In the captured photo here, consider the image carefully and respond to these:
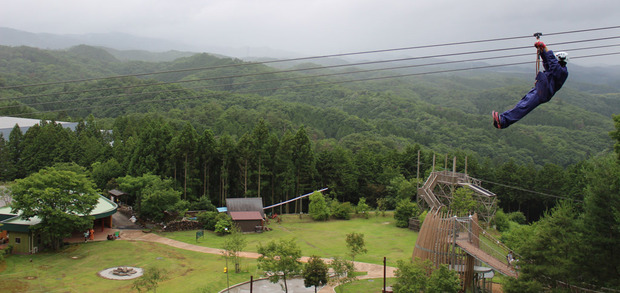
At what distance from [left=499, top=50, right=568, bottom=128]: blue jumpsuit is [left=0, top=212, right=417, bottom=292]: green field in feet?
49.0

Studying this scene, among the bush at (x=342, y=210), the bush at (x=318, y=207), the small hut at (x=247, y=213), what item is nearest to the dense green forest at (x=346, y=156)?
the small hut at (x=247, y=213)

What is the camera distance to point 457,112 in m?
131

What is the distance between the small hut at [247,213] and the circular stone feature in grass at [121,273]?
10.0 m

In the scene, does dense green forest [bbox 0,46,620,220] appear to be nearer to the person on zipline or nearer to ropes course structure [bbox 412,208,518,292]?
the person on zipline

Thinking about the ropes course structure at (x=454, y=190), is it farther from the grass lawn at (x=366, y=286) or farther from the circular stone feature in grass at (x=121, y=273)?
the circular stone feature in grass at (x=121, y=273)

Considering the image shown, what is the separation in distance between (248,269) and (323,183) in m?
23.0

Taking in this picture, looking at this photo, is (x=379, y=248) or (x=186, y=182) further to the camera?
(x=186, y=182)

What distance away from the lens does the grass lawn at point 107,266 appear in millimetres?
21953

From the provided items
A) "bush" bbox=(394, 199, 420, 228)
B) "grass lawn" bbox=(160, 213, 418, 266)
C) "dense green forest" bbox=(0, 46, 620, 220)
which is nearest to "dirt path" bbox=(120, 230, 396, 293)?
"grass lawn" bbox=(160, 213, 418, 266)

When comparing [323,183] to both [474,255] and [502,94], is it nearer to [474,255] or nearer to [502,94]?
[474,255]

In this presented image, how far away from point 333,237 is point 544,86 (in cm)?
2571

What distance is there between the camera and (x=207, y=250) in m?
29.1

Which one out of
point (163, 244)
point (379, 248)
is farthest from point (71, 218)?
point (379, 248)

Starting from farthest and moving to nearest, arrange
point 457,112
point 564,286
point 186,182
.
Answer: point 457,112
point 186,182
point 564,286
